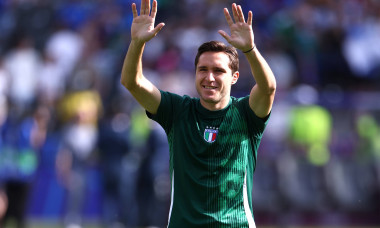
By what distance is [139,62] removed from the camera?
471cm

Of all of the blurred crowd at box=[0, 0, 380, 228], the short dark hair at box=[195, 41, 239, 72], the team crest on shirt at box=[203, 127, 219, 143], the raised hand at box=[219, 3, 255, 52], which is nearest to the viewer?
the raised hand at box=[219, 3, 255, 52]

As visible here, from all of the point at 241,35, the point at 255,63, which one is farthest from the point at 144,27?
the point at 255,63

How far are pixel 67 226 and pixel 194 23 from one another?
5340mm

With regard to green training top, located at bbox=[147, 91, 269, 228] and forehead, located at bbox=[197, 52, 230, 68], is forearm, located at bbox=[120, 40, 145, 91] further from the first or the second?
forehead, located at bbox=[197, 52, 230, 68]

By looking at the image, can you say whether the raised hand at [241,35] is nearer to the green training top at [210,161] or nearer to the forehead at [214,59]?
the forehead at [214,59]

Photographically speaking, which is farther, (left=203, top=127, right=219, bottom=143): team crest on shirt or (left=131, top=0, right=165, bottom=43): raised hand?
(left=203, top=127, right=219, bottom=143): team crest on shirt

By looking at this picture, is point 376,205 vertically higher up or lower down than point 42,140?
lower down

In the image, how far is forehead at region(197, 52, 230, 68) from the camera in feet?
15.9

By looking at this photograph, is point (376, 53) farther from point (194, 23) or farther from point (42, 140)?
point (42, 140)

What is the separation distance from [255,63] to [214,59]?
38cm

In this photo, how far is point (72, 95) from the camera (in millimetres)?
13672

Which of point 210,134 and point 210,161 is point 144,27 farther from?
point 210,161

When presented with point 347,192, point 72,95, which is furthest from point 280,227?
point 72,95

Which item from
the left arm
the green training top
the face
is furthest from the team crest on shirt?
the left arm
